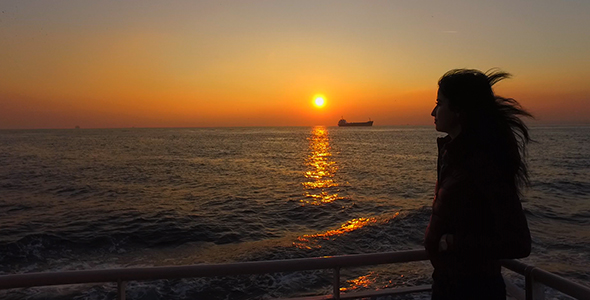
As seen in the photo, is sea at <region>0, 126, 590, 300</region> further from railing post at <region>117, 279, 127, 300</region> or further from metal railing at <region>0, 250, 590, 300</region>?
railing post at <region>117, 279, 127, 300</region>

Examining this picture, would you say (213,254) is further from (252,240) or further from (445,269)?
(445,269)

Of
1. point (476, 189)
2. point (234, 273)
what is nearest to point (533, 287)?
point (476, 189)

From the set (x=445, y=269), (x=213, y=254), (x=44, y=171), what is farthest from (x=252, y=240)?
(x=44, y=171)

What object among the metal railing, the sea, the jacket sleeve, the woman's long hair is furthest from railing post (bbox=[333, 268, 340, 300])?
the sea

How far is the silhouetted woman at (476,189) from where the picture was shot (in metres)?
1.68

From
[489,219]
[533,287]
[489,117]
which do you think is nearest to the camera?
[489,219]

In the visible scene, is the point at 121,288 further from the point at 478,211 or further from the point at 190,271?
the point at 478,211

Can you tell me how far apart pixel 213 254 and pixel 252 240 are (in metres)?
1.75

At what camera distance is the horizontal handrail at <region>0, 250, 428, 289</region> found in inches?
85.1

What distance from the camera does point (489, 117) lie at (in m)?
1.84

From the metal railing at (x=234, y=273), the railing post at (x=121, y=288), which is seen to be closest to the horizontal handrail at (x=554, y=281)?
the metal railing at (x=234, y=273)

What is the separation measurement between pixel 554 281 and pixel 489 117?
1.03 meters

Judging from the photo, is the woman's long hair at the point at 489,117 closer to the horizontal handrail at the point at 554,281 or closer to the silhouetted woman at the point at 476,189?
the silhouetted woman at the point at 476,189

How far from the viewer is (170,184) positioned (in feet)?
86.5
